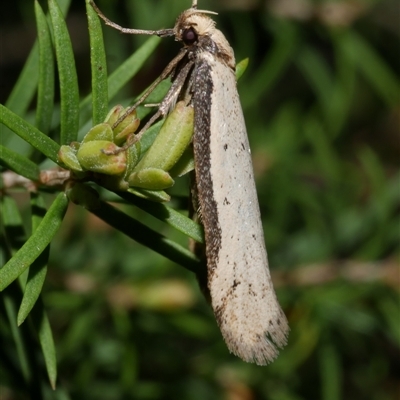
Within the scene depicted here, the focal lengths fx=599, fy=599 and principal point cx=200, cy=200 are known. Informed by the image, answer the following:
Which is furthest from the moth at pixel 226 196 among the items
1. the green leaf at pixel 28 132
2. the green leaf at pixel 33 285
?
the green leaf at pixel 33 285

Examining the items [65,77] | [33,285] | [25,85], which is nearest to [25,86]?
[25,85]

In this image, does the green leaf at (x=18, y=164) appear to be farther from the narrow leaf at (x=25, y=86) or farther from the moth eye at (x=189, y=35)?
the moth eye at (x=189, y=35)

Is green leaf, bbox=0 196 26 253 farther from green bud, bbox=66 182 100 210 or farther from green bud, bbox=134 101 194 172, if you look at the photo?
green bud, bbox=134 101 194 172

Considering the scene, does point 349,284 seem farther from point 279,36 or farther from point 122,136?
point 122,136

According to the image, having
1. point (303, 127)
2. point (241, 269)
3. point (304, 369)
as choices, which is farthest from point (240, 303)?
point (304, 369)

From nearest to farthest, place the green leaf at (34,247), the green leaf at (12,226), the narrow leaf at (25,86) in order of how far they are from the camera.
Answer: the green leaf at (34,247), the green leaf at (12,226), the narrow leaf at (25,86)
